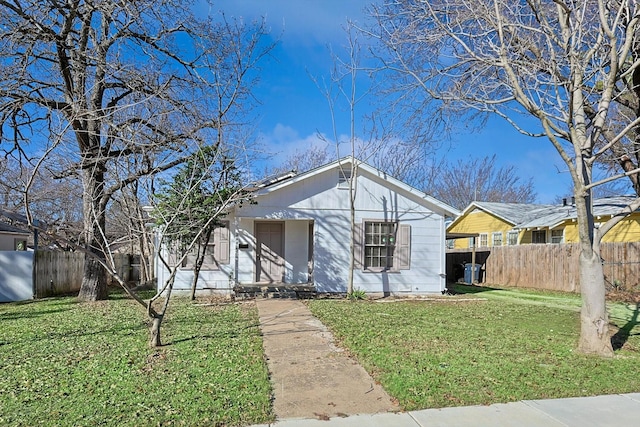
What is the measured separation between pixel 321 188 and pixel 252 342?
24.0 feet

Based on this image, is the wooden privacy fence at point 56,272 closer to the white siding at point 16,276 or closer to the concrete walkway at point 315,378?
the white siding at point 16,276

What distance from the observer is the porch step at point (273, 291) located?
12.6 m

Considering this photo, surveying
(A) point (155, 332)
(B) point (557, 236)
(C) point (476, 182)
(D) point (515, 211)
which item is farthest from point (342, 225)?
(C) point (476, 182)

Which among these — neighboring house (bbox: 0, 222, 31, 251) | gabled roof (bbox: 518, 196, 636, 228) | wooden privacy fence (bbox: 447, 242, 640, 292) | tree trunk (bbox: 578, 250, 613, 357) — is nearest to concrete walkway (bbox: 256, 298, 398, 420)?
tree trunk (bbox: 578, 250, 613, 357)

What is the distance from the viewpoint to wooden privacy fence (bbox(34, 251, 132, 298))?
12906mm

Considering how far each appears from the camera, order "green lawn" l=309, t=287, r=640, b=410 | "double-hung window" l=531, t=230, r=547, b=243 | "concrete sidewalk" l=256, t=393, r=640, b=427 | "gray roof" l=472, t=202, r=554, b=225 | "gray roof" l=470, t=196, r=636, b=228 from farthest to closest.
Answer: "gray roof" l=472, t=202, r=554, b=225 < "double-hung window" l=531, t=230, r=547, b=243 < "gray roof" l=470, t=196, r=636, b=228 < "green lawn" l=309, t=287, r=640, b=410 < "concrete sidewalk" l=256, t=393, r=640, b=427

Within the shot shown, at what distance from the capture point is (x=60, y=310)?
10.1 metres

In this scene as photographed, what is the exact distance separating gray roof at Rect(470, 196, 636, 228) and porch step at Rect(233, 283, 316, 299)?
10.8 m

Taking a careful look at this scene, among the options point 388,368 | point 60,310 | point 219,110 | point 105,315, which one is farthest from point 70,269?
point 388,368

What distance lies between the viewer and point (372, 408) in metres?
4.20

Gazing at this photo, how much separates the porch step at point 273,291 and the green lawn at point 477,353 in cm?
223

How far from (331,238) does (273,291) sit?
237 cm

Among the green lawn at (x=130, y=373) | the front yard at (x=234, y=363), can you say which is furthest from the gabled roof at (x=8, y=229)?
the green lawn at (x=130, y=373)

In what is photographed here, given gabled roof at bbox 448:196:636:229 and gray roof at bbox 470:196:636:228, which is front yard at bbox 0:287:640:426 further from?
gray roof at bbox 470:196:636:228
